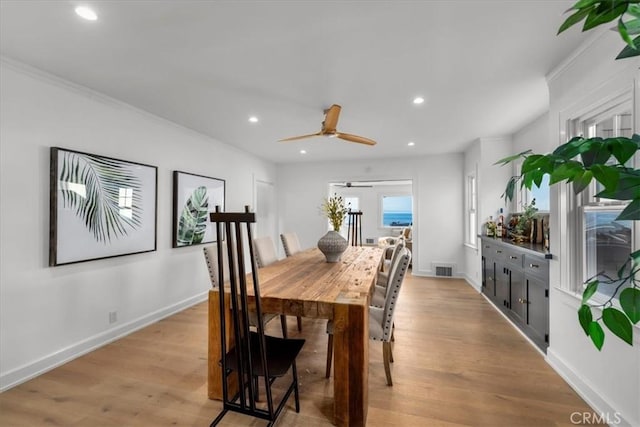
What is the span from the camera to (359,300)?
69.6 inches

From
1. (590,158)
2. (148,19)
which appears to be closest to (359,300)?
(590,158)

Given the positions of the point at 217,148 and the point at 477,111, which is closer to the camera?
the point at 477,111

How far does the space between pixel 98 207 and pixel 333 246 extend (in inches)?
92.7

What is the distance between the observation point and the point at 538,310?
2.70 metres

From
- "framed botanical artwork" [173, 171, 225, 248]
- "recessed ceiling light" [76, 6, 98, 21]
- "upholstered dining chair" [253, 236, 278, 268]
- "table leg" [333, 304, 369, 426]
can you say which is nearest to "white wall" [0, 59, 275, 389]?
"framed botanical artwork" [173, 171, 225, 248]

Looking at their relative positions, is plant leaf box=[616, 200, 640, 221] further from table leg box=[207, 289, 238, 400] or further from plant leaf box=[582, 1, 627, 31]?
table leg box=[207, 289, 238, 400]

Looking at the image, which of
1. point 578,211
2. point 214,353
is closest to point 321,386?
point 214,353

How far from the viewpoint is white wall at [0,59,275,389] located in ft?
7.16

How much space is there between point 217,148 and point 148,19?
2874 mm

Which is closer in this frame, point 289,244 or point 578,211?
point 578,211

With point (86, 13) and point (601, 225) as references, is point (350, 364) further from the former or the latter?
point (86, 13)

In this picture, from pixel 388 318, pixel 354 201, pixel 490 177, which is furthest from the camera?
pixel 354 201

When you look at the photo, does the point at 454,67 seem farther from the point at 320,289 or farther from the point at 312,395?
the point at 312,395

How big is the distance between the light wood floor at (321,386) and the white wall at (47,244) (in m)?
0.23
